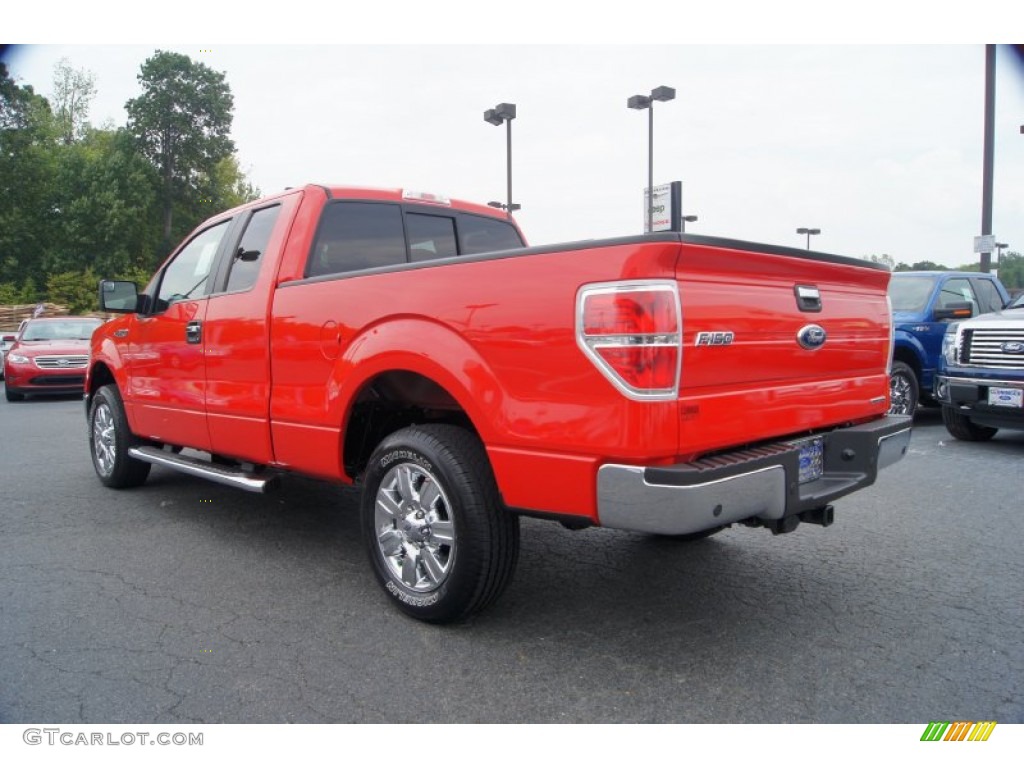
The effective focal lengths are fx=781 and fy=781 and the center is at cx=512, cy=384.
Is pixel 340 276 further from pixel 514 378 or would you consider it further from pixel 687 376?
pixel 687 376

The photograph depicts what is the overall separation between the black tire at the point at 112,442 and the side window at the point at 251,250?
1924 millimetres

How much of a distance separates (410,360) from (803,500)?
5.43 feet

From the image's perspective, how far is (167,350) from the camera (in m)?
5.09

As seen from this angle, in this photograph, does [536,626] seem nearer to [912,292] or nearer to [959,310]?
[959,310]

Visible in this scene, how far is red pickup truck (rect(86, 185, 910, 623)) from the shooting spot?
260 cm

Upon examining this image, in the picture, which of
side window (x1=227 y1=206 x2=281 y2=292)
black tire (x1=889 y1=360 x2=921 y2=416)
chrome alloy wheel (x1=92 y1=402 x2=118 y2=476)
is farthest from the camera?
black tire (x1=889 y1=360 x2=921 y2=416)

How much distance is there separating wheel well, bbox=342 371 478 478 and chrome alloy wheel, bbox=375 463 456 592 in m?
0.34

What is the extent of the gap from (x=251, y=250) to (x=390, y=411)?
1.40 metres

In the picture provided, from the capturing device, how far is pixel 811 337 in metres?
3.24

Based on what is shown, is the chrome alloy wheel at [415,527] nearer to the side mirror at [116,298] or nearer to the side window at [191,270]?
the side window at [191,270]

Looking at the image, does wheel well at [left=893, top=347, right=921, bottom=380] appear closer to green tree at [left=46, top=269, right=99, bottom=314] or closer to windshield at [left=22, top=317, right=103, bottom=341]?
windshield at [left=22, top=317, right=103, bottom=341]

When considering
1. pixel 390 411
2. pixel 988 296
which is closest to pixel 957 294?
pixel 988 296
